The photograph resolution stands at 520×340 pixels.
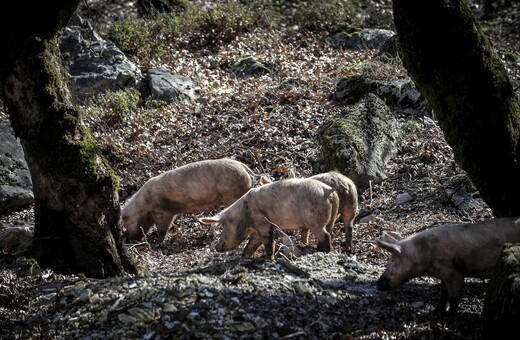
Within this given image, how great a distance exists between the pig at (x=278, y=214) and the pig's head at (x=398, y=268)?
1756 mm

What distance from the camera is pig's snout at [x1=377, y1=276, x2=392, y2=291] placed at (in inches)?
305

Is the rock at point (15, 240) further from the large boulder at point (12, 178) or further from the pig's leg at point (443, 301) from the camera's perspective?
the pig's leg at point (443, 301)

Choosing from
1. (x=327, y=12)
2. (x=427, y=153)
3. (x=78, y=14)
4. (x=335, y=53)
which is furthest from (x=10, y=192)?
Result: (x=327, y=12)

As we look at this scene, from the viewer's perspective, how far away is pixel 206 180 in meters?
11.7

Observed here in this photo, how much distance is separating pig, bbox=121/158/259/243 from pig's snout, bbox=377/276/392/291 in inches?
161

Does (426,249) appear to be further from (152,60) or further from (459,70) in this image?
(152,60)

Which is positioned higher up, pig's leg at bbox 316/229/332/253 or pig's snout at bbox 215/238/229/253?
pig's leg at bbox 316/229/332/253

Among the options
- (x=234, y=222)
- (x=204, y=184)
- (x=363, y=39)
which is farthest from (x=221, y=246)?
(x=363, y=39)

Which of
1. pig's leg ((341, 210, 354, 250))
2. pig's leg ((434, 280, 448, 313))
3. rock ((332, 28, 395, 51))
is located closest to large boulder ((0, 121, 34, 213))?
pig's leg ((341, 210, 354, 250))

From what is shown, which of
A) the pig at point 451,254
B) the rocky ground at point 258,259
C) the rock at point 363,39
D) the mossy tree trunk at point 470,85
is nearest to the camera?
the rocky ground at point 258,259

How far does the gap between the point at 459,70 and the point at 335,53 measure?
11.7 m

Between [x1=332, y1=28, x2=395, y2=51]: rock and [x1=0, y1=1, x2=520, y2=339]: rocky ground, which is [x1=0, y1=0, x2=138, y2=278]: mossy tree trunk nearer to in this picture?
[x1=0, y1=1, x2=520, y2=339]: rocky ground

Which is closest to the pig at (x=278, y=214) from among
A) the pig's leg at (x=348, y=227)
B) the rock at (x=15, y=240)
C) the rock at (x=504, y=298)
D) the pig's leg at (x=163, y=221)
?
the pig's leg at (x=348, y=227)

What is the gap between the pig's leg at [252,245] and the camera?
1020cm
